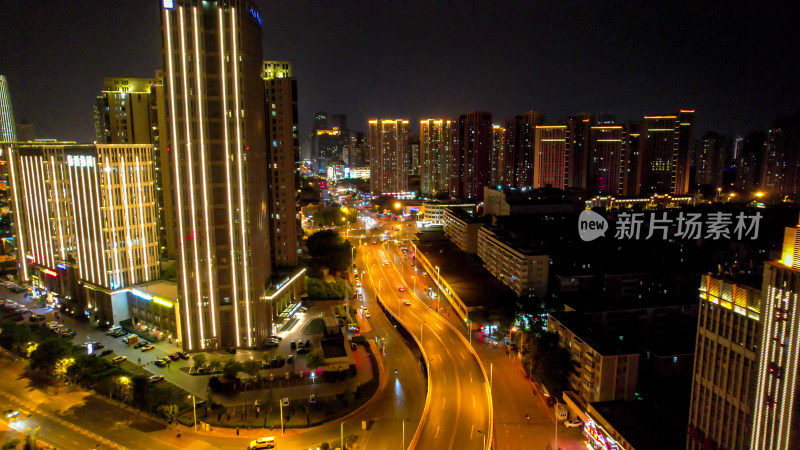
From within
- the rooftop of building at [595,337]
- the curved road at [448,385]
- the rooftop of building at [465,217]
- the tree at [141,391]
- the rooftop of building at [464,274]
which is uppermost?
the rooftop of building at [465,217]

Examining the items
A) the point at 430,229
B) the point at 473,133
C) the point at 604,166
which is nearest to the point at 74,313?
the point at 430,229

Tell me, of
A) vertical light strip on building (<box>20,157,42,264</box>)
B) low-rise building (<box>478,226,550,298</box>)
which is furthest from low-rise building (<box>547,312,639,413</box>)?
vertical light strip on building (<box>20,157,42,264</box>)

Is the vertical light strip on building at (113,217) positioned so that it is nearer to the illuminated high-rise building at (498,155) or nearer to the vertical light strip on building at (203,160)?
the vertical light strip on building at (203,160)

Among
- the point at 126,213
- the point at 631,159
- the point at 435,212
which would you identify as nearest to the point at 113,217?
the point at 126,213

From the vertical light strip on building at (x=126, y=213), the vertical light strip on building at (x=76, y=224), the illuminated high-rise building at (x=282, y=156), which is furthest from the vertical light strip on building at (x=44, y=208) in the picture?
the illuminated high-rise building at (x=282, y=156)

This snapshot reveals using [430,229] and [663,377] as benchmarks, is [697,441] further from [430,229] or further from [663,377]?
[430,229]

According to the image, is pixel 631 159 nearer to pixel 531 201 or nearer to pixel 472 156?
pixel 531 201
